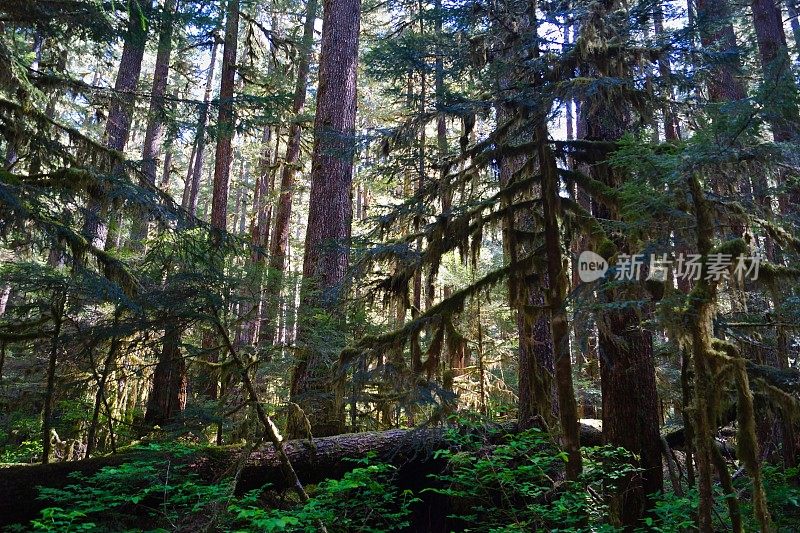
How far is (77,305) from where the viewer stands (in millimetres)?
7270

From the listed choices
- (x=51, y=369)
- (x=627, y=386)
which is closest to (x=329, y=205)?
(x=51, y=369)

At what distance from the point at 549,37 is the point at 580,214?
8.33 feet

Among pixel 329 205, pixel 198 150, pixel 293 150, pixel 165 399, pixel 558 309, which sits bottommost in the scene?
pixel 165 399

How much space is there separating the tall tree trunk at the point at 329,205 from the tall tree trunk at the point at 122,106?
3.03 metres

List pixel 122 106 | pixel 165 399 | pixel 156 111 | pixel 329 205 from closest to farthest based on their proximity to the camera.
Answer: pixel 329 205 < pixel 122 106 < pixel 156 111 < pixel 165 399

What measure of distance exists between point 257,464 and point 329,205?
409 cm

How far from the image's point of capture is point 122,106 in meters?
8.77

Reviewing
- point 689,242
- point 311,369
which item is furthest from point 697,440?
point 311,369

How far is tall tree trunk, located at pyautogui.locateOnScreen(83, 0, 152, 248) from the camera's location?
816cm

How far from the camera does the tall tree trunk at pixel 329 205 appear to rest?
703 centimetres

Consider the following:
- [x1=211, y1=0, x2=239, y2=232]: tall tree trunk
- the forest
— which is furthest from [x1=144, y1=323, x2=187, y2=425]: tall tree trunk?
[x1=211, y1=0, x2=239, y2=232]: tall tree trunk

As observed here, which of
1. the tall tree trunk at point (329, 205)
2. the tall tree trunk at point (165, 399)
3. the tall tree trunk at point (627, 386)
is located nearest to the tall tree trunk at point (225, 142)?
the tall tree trunk at point (165, 399)

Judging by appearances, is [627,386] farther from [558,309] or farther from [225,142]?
[225,142]

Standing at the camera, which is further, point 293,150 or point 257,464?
point 293,150
